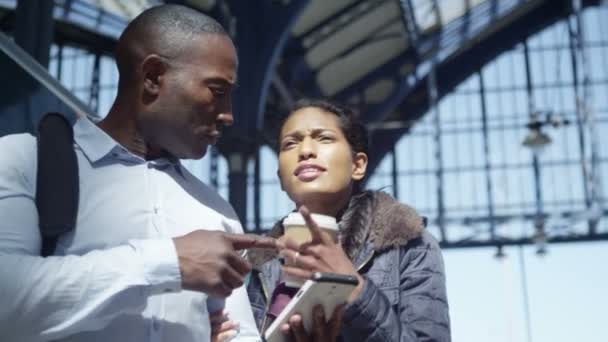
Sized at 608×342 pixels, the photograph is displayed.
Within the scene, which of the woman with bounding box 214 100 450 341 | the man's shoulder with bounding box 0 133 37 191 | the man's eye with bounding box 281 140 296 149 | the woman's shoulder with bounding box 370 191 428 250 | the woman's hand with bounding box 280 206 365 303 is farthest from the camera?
the man's eye with bounding box 281 140 296 149

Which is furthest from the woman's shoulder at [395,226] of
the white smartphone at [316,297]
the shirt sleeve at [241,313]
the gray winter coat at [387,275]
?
the shirt sleeve at [241,313]

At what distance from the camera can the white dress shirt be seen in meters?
1.46

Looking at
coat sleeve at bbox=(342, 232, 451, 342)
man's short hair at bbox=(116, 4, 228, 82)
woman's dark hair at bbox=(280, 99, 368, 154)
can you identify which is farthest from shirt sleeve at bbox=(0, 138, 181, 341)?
woman's dark hair at bbox=(280, 99, 368, 154)

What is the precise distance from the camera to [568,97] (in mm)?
22500

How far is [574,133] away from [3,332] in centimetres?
2185

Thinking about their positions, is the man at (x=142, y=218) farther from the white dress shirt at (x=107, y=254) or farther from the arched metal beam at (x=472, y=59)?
the arched metal beam at (x=472, y=59)

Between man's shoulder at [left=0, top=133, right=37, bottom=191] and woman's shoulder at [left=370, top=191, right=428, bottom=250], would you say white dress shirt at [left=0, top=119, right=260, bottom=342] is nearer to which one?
man's shoulder at [left=0, top=133, right=37, bottom=191]

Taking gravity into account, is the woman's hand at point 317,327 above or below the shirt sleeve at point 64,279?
below

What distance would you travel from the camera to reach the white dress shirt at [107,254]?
1.46 m

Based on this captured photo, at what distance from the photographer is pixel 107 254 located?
150cm

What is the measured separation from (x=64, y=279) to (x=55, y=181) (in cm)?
22

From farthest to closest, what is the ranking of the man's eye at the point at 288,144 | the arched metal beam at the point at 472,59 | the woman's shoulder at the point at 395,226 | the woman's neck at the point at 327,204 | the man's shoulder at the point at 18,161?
the arched metal beam at the point at 472,59, the man's eye at the point at 288,144, the woman's neck at the point at 327,204, the woman's shoulder at the point at 395,226, the man's shoulder at the point at 18,161

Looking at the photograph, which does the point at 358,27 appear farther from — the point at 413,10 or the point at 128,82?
the point at 128,82

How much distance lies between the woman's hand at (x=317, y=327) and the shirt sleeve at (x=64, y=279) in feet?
1.70
